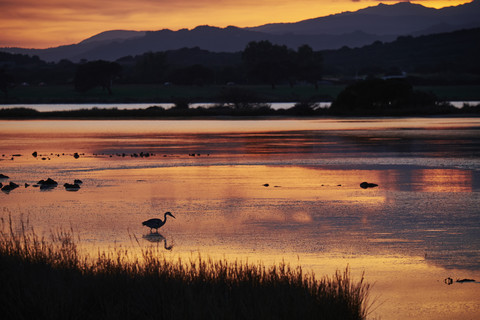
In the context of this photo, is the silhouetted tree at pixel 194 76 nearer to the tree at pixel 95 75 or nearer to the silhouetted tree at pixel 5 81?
the tree at pixel 95 75

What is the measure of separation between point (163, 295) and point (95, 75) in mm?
126944

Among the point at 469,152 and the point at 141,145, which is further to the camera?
the point at 141,145

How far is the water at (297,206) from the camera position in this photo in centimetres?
1116

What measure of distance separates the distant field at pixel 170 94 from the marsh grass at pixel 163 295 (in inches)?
4124

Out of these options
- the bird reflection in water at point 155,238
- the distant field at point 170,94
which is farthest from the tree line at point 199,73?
the bird reflection in water at point 155,238

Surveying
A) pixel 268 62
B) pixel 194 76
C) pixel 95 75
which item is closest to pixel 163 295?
pixel 95 75

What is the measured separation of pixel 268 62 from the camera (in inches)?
5930

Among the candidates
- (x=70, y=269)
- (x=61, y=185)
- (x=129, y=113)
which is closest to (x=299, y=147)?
(x=61, y=185)

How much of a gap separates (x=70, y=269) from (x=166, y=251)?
112 inches

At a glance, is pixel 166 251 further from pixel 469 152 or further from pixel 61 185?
pixel 469 152

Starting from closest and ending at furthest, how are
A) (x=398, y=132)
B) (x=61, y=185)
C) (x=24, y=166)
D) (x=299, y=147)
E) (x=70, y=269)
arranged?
(x=70, y=269), (x=61, y=185), (x=24, y=166), (x=299, y=147), (x=398, y=132)

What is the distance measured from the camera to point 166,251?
12.1m

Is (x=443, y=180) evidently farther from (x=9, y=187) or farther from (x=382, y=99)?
(x=382, y=99)

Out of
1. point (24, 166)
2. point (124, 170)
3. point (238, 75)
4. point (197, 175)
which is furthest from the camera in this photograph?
point (238, 75)
